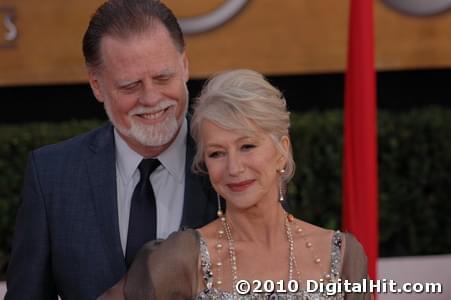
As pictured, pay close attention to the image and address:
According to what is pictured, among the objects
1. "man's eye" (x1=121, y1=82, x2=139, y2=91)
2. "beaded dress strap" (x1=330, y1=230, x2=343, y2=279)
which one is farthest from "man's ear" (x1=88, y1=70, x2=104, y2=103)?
"beaded dress strap" (x1=330, y1=230, x2=343, y2=279)

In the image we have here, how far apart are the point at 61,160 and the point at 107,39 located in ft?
1.33

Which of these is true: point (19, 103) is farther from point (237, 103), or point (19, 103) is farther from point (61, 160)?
point (237, 103)

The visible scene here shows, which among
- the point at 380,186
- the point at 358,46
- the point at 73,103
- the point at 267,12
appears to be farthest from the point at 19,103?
the point at 358,46

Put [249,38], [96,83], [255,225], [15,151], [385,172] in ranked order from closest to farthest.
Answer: [255,225] < [96,83] < [15,151] < [249,38] < [385,172]

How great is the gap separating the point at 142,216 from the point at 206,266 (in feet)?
1.14

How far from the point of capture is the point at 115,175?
2.81 m

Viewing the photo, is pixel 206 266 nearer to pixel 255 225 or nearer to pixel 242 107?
pixel 255 225

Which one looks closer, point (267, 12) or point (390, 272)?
point (390, 272)

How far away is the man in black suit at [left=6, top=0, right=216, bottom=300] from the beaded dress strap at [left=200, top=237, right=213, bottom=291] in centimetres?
24

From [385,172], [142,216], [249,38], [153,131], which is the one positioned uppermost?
[249,38]

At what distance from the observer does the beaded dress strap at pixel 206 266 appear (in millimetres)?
2473

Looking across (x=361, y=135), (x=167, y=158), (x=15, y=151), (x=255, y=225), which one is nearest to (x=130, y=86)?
(x=167, y=158)

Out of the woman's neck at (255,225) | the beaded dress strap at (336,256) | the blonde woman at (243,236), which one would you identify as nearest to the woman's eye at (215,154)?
the blonde woman at (243,236)

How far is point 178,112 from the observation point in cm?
269
